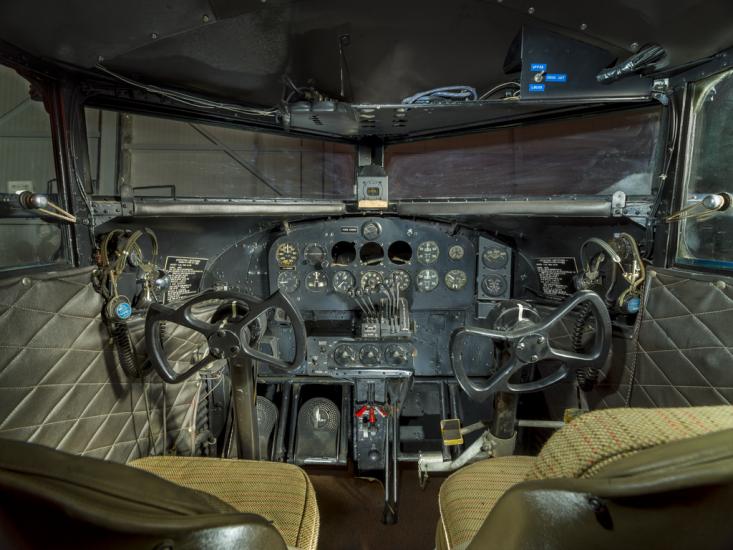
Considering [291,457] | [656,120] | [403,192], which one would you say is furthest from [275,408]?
[656,120]

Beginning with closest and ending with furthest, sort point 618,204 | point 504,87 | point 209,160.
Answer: point 618,204 < point 504,87 < point 209,160

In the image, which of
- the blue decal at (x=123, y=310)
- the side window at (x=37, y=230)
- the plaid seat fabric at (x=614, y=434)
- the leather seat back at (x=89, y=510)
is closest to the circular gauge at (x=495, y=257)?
the blue decal at (x=123, y=310)

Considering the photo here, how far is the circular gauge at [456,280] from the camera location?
118 inches

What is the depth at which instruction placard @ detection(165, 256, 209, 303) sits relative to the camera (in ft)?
8.67

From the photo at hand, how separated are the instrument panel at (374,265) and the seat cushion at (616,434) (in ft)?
7.38

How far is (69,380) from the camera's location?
1774mm

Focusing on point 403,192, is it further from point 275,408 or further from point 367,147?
point 275,408

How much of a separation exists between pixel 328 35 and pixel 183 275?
1.63m

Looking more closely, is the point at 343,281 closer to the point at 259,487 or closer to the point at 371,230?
the point at 371,230

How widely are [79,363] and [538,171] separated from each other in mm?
3457

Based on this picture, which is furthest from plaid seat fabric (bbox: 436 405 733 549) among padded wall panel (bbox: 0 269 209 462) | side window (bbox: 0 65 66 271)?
side window (bbox: 0 65 66 271)

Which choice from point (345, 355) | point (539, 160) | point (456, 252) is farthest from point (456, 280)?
point (539, 160)

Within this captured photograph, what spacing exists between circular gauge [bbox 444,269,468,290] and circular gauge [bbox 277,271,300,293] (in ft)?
3.39

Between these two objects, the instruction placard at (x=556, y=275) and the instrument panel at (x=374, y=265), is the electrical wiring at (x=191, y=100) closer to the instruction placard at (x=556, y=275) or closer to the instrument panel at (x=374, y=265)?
the instrument panel at (x=374, y=265)
